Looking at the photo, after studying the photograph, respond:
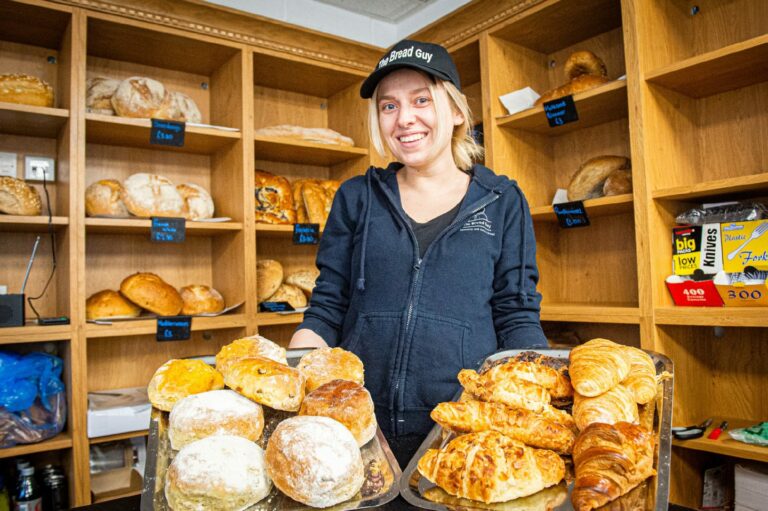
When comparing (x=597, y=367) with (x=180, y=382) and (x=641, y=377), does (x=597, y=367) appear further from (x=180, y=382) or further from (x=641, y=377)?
(x=180, y=382)

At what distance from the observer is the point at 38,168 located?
255 cm

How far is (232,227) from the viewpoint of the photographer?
2666 mm

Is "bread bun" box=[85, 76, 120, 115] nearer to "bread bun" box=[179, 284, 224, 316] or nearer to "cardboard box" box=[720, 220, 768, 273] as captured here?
"bread bun" box=[179, 284, 224, 316]

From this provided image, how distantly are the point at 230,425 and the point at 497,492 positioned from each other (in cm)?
38

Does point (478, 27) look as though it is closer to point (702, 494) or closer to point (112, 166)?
point (112, 166)

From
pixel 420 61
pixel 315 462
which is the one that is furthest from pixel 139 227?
pixel 315 462

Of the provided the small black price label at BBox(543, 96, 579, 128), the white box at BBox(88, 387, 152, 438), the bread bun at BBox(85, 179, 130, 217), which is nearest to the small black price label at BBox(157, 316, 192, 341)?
the white box at BBox(88, 387, 152, 438)

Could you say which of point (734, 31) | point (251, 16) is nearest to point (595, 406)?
point (734, 31)

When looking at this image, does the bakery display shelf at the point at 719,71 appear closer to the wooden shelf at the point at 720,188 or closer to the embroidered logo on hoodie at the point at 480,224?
the wooden shelf at the point at 720,188

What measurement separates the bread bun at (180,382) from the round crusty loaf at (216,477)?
19 centimetres

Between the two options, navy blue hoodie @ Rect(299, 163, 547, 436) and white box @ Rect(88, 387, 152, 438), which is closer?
navy blue hoodie @ Rect(299, 163, 547, 436)

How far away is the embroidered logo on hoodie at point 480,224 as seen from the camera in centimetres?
139

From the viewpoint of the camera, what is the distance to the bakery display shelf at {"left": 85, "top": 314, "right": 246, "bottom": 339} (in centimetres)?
233

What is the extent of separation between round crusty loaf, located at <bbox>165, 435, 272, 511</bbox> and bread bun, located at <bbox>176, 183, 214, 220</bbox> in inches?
83.6
